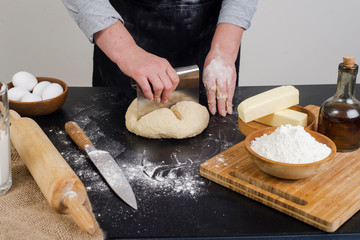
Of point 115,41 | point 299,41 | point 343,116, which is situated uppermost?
point 115,41

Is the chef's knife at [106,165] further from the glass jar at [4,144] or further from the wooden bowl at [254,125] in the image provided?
the wooden bowl at [254,125]

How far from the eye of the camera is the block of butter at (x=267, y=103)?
4.18ft

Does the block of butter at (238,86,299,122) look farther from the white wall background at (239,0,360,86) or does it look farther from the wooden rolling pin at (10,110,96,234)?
the white wall background at (239,0,360,86)

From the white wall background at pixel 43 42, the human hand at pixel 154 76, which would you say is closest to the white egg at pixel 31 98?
the human hand at pixel 154 76

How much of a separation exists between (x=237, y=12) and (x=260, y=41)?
1.54 m

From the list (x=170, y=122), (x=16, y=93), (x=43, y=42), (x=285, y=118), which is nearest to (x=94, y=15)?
(x=16, y=93)

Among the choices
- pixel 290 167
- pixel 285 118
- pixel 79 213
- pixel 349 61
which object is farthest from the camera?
pixel 285 118

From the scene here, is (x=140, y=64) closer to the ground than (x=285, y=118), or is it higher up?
higher up

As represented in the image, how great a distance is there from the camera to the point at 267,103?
1.29 metres

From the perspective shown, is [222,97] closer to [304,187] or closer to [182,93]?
[182,93]

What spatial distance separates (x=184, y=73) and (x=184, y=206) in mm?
564

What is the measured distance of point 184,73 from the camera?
4.84 feet

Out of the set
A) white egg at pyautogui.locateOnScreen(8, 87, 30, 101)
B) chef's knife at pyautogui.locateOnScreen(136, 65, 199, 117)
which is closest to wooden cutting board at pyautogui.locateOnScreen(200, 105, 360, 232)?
chef's knife at pyautogui.locateOnScreen(136, 65, 199, 117)

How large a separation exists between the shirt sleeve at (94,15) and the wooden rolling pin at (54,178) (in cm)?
53
